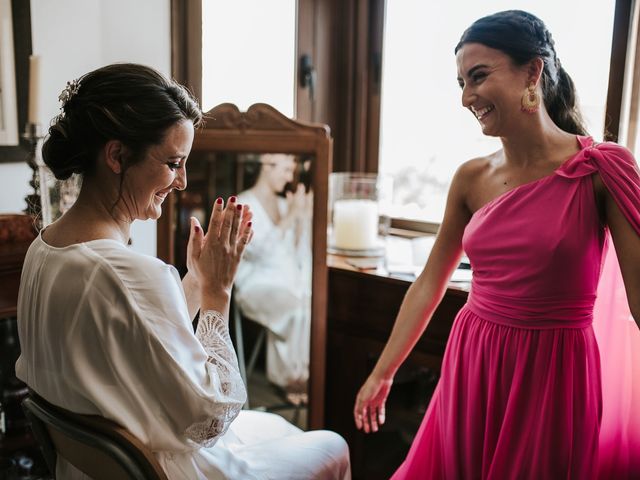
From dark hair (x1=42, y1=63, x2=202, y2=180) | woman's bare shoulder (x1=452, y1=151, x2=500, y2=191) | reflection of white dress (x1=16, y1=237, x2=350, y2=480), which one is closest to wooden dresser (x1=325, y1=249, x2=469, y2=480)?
woman's bare shoulder (x1=452, y1=151, x2=500, y2=191)

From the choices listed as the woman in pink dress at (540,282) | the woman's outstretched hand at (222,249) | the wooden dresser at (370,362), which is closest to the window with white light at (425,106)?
the wooden dresser at (370,362)

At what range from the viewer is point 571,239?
4.05 feet

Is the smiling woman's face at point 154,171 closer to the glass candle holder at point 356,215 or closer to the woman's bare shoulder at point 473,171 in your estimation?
the woman's bare shoulder at point 473,171

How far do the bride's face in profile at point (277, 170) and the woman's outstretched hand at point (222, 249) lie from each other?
813 mm

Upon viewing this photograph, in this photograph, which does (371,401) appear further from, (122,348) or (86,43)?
(86,43)

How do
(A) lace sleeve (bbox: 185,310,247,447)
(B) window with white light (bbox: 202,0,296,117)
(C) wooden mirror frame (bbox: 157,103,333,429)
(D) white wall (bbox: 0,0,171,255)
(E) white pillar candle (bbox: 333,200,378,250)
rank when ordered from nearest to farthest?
(A) lace sleeve (bbox: 185,310,247,447), (D) white wall (bbox: 0,0,171,255), (C) wooden mirror frame (bbox: 157,103,333,429), (E) white pillar candle (bbox: 333,200,378,250), (B) window with white light (bbox: 202,0,296,117)

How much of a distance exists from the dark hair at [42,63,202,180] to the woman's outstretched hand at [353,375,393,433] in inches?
31.7

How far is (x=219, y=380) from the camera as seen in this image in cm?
113

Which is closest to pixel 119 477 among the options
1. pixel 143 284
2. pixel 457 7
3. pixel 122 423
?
pixel 122 423

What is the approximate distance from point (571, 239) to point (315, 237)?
0.91 m

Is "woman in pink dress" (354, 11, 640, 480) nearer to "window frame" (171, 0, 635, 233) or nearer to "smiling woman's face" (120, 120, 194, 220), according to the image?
"smiling woman's face" (120, 120, 194, 220)

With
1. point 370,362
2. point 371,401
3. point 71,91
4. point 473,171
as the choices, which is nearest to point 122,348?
point 71,91

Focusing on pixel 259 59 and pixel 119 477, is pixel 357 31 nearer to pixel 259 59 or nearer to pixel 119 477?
pixel 259 59

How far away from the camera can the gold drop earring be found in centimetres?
130
